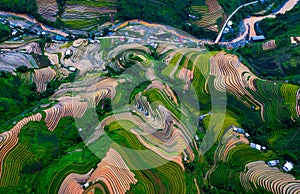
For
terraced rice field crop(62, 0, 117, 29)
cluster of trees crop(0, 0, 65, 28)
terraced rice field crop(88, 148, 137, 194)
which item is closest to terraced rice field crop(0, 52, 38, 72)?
cluster of trees crop(0, 0, 65, 28)

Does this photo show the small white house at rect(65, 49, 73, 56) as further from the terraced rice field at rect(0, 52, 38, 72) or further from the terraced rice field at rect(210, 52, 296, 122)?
the terraced rice field at rect(210, 52, 296, 122)

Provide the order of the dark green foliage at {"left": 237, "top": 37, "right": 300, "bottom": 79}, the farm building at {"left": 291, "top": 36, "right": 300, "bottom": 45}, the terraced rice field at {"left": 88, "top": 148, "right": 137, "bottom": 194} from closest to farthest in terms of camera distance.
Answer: the terraced rice field at {"left": 88, "top": 148, "right": 137, "bottom": 194} < the dark green foliage at {"left": 237, "top": 37, "right": 300, "bottom": 79} < the farm building at {"left": 291, "top": 36, "right": 300, "bottom": 45}

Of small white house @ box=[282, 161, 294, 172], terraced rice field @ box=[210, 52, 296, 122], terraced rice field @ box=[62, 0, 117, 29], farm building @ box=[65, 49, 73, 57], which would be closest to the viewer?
small white house @ box=[282, 161, 294, 172]

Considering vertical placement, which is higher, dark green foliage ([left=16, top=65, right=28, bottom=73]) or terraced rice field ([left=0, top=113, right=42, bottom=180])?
dark green foliage ([left=16, top=65, right=28, bottom=73])

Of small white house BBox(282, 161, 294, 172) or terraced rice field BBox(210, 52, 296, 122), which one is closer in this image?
small white house BBox(282, 161, 294, 172)

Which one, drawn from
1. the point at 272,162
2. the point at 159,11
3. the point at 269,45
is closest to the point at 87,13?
the point at 159,11

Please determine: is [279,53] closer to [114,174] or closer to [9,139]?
[114,174]

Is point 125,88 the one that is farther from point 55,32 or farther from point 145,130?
point 55,32
